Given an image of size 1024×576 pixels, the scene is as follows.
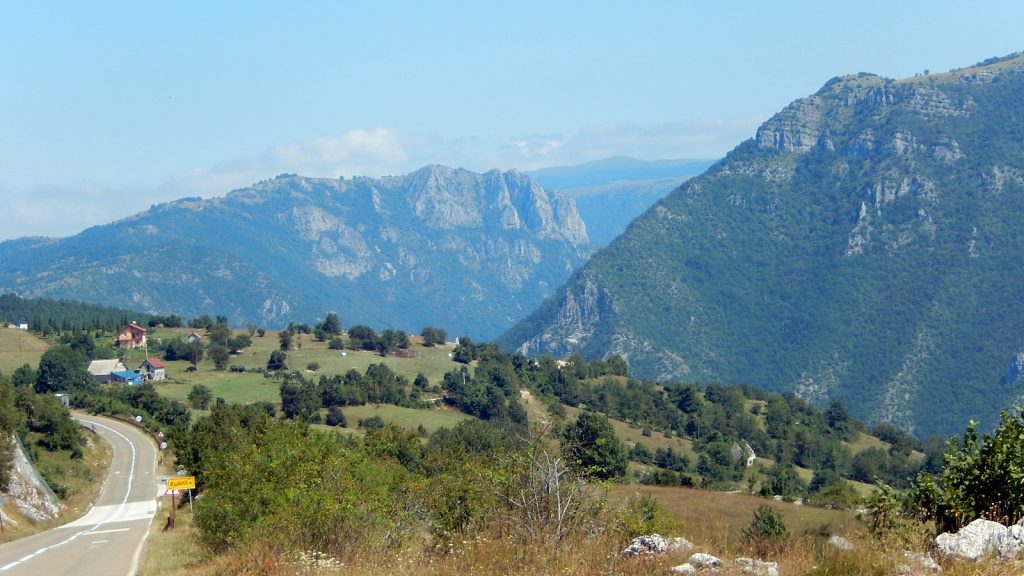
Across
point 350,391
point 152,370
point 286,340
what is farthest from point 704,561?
point 286,340

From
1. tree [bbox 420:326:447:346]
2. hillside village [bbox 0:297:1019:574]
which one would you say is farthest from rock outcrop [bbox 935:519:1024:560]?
tree [bbox 420:326:447:346]

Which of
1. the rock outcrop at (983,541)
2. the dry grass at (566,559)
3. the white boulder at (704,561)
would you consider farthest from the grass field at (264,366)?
the rock outcrop at (983,541)

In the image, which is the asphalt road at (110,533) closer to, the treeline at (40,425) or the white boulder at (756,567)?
the treeline at (40,425)

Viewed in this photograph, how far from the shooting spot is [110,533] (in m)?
33.4

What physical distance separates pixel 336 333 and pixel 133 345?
3086cm

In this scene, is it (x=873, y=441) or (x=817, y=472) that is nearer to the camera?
(x=817, y=472)

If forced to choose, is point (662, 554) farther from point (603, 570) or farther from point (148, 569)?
point (148, 569)

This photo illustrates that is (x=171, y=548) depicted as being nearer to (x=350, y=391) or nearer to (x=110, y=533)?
(x=110, y=533)

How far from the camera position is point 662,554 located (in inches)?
483

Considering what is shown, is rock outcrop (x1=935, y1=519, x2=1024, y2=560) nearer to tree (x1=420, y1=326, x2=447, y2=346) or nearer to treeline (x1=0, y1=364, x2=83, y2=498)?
treeline (x1=0, y1=364, x2=83, y2=498)

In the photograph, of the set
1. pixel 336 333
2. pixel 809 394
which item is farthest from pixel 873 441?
pixel 336 333

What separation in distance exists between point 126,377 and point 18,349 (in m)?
19.7

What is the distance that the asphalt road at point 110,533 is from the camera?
2227 centimetres

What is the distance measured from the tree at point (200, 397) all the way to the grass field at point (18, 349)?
21051 mm
